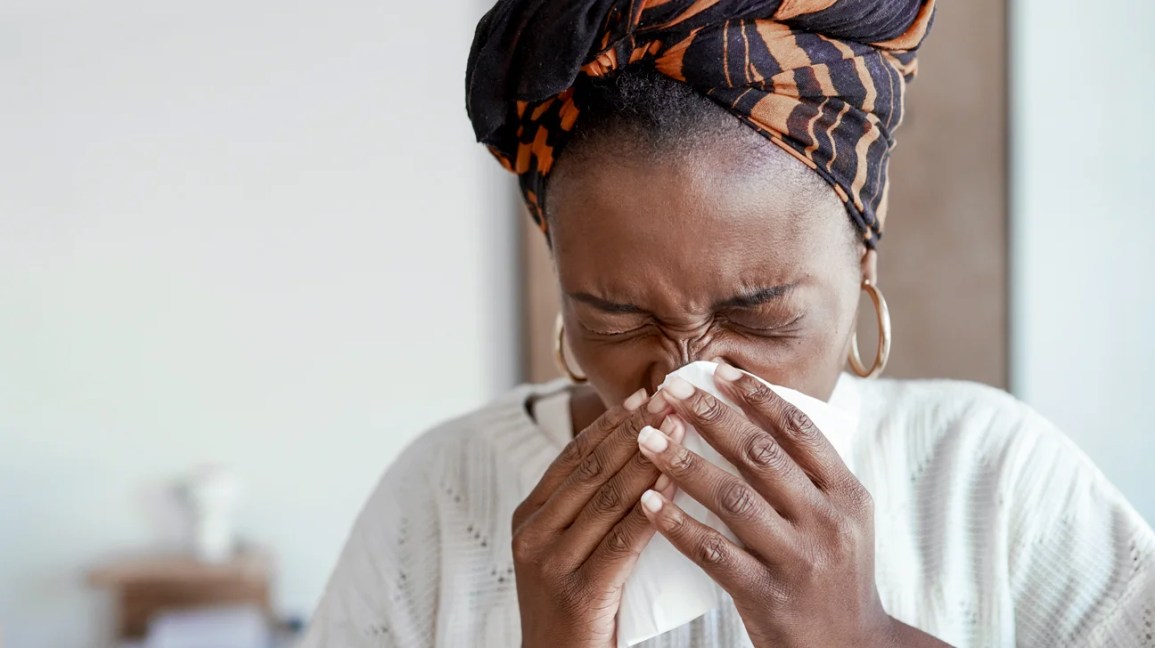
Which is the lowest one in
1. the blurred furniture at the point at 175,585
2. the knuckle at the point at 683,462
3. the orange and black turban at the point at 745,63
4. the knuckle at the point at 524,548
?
the blurred furniture at the point at 175,585

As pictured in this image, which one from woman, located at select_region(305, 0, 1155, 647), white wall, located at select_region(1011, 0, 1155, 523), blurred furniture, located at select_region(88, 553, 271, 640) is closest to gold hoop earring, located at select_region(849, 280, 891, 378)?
woman, located at select_region(305, 0, 1155, 647)

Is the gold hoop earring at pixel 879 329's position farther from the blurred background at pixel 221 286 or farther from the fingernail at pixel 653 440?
the blurred background at pixel 221 286

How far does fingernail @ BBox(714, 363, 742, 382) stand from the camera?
0.96 m

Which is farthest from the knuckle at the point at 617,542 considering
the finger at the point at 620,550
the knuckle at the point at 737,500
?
the knuckle at the point at 737,500

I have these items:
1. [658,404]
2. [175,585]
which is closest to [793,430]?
[658,404]

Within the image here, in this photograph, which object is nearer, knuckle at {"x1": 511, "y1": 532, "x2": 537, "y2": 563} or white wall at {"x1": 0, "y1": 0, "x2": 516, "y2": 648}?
knuckle at {"x1": 511, "y1": 532, "x2": 537, "y2": 563}

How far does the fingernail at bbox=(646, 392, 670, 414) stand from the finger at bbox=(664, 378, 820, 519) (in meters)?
0.03

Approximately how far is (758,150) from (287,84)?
2.12 meters

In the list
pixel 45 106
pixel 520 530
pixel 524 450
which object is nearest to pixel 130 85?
pixel 45 106

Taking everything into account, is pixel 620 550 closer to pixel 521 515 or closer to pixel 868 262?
pixel 521 515

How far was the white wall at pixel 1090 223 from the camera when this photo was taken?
2461mm

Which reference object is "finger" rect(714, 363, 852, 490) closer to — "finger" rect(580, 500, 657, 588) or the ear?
"finger" rect(580, 500, 657, 588)

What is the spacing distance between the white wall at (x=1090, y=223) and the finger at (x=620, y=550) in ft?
6.14

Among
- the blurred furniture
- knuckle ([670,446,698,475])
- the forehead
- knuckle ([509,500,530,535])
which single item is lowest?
the blurred furniture
